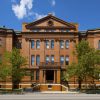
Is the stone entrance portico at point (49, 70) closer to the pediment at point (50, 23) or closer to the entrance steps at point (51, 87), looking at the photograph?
the entrance steps at point (51, 87)

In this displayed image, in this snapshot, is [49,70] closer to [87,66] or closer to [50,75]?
[50,75]

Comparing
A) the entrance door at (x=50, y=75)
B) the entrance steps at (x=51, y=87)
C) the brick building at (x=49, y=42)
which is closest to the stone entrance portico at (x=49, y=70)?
the entrance steps at (x=51, y=87)

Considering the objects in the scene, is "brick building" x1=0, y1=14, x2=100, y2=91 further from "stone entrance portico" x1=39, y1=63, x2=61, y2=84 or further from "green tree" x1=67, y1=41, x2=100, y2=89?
"green tree" x1=67, y1=41, x2=100, y2=89

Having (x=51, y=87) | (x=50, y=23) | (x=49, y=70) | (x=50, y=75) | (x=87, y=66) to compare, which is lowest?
(x=51, y=87)

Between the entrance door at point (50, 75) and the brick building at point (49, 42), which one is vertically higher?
the brick building at point (49, 42)

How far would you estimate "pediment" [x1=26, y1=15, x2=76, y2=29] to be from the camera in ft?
268

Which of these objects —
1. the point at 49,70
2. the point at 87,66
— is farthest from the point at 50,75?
the point at 87,66

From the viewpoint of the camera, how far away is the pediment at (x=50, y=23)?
81.6 meters

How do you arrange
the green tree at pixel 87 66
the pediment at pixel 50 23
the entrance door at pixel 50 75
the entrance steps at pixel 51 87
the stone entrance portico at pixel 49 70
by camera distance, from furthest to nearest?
1. the pediment at pixel 50 23
2. the entrance door at pixel 50 75
3. the stone entrance portico at pixel 49 70
4. the entrance steps at pixel 51 87
5. the green tree at pixel 87 66

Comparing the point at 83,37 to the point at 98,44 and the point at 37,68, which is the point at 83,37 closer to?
the point at 98,44

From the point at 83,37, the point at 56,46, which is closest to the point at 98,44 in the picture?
the point at 83,37

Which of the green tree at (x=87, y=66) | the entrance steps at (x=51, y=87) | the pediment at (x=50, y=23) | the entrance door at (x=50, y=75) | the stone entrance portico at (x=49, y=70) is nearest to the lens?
the green tree at (x=87, y=66)

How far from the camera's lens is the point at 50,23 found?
269ft

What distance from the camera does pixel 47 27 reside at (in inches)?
3221
